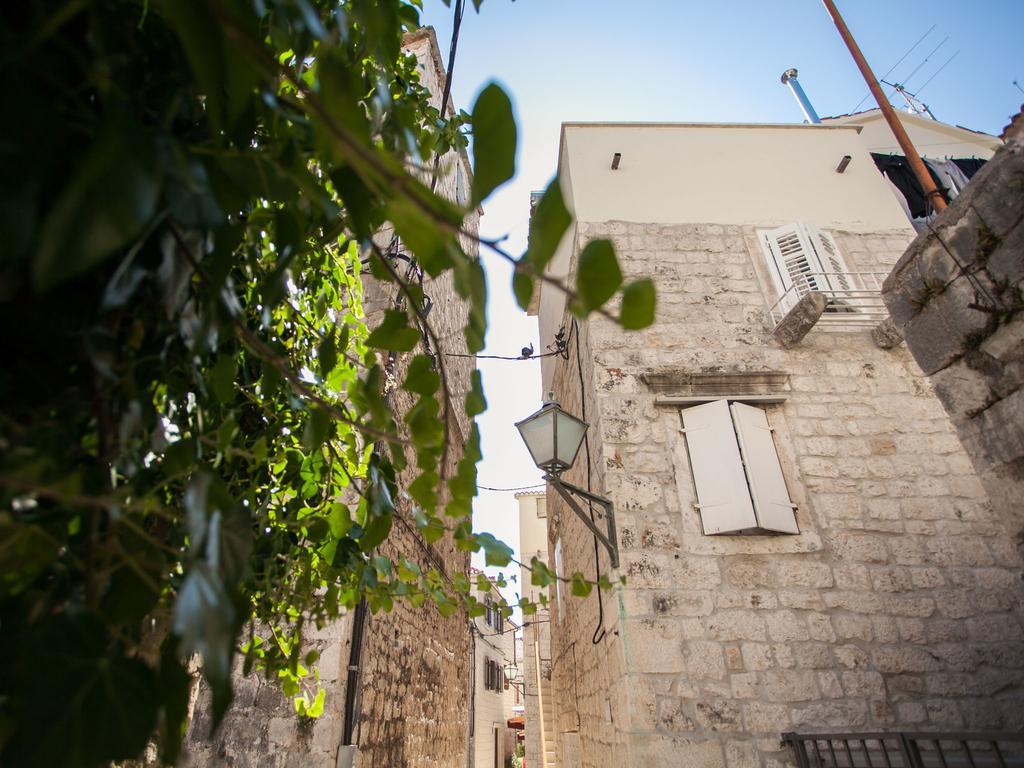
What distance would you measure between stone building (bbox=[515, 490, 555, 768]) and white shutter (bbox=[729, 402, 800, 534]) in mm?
1912

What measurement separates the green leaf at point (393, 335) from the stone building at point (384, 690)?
5.6 inches

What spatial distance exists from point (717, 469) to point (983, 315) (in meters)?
1.89

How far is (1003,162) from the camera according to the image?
1.54m

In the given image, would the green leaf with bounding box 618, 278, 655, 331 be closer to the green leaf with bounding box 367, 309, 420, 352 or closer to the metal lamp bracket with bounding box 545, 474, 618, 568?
the green leaf with bounding box 367, 309, 420, 352

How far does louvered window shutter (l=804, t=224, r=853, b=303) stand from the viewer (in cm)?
428

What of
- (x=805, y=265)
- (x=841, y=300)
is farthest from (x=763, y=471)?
(x=805, y=265)

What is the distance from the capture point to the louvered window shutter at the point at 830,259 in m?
4.28

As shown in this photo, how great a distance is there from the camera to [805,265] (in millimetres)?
4352

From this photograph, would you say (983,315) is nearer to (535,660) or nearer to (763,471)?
(763,471)

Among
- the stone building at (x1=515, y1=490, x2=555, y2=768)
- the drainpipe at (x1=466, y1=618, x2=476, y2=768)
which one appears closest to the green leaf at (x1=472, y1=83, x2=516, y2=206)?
Answer: the stone building at (x1=515, y1=490, x2=555, y2=768)

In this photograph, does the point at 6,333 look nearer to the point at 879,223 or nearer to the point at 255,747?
the point at 255,747

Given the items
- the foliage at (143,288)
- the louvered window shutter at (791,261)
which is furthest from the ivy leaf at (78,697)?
the louvered window shutter at (791,261)

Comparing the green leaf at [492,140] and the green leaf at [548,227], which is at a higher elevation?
the green leaf at [492,140]

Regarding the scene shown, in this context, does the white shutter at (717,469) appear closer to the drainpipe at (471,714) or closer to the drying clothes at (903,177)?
the drying clothes at (903,177)
